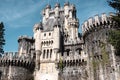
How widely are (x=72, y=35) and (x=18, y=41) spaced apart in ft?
54.6

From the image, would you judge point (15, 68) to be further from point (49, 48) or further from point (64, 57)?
point (64, 57)

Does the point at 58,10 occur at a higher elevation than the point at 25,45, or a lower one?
higher

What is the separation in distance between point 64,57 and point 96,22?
11.0 m

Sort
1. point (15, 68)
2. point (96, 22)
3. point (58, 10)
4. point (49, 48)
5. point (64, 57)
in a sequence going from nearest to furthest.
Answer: point (96, 22) → point (64, 57) → point (15, 68) → point (49, 48) → point (58, 10)

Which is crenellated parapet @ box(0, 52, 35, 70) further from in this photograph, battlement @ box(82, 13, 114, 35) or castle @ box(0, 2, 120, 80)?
battlement @ box(82, 13, 114, 35)

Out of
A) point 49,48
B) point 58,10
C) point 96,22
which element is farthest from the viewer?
point 58,10

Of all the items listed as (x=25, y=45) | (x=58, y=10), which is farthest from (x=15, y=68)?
(x=58, y=10)

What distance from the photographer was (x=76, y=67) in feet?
149

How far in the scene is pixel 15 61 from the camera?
4812cm

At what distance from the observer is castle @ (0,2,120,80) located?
40.4 meters

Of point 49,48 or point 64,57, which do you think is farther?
point 49,48

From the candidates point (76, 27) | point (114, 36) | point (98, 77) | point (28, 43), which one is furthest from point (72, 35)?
point (114, 36)

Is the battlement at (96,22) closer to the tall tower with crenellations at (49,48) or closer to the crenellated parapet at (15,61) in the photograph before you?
the tall tower with crenellations at (49,48)

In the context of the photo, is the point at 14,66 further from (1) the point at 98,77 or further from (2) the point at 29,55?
(1) the point at 98,77
